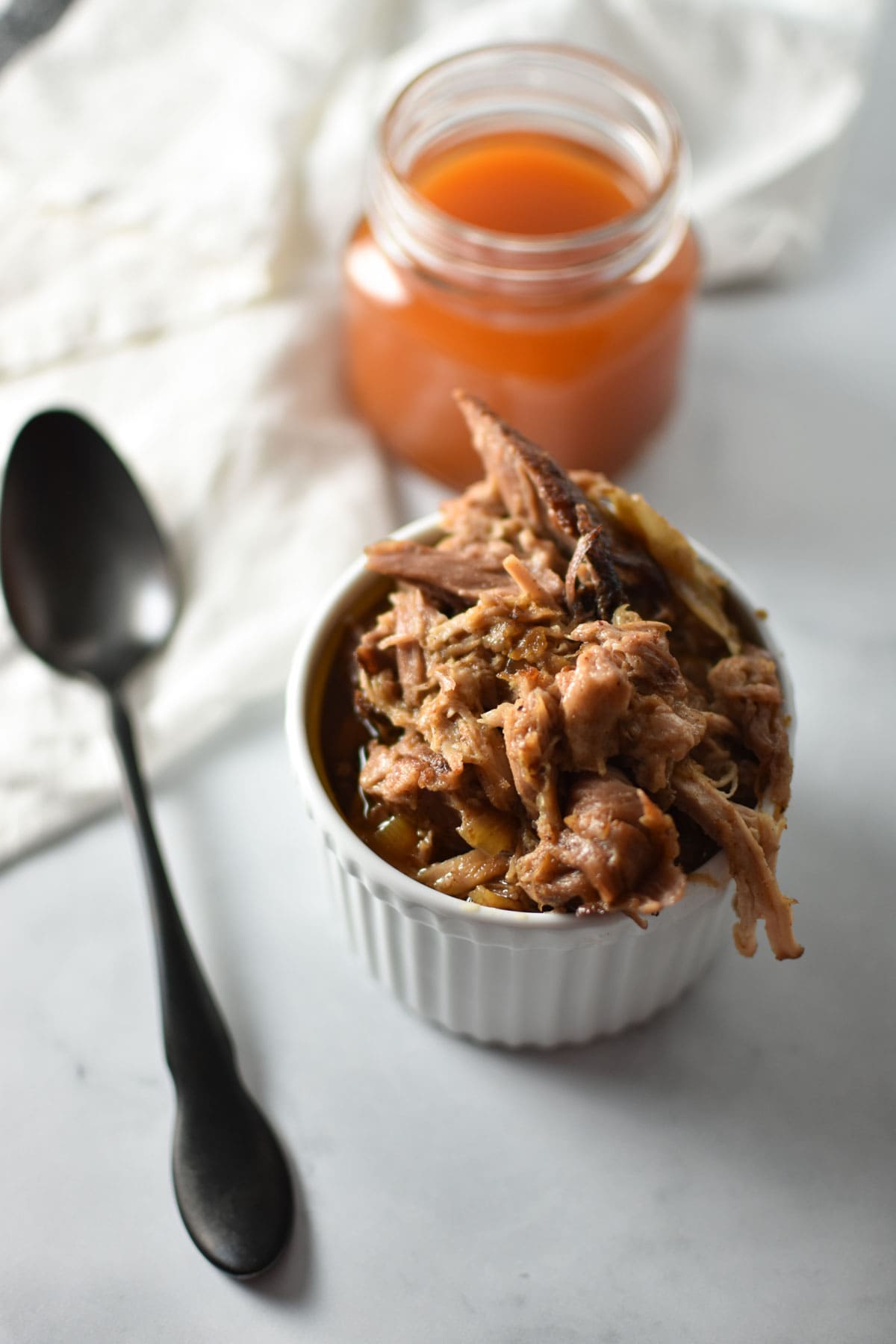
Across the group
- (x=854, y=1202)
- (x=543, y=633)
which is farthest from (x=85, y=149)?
(x=854, y=1202)

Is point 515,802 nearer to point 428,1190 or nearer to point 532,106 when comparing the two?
point 428,1190

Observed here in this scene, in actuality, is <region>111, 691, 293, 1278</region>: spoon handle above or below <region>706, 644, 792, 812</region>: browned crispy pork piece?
below

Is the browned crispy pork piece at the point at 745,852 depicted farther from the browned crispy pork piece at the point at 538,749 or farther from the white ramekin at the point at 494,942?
the browned crispy pork piece at the point at 538,749

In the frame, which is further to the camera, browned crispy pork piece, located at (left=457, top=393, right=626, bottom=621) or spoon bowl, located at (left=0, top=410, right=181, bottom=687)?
spoon bowl, located at (left=0, top=410, right=181, bottom=687)

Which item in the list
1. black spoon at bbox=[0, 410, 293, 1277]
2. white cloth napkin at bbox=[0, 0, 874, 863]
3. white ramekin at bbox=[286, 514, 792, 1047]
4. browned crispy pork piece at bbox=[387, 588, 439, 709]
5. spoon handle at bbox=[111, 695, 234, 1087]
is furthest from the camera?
white cloth napkin at bbox=[0, 0, 874, 863]

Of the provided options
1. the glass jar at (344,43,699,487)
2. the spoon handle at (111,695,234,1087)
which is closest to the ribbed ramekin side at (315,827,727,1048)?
the spoon handle at (111,695,234,1087)

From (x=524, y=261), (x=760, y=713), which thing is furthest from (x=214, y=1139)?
(x=524, y=261)

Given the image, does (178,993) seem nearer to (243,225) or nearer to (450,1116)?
(450,1116)

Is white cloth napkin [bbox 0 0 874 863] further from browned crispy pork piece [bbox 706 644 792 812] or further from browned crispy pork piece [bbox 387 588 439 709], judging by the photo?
browned crispy pork piece [bbox 706 644 792 812]

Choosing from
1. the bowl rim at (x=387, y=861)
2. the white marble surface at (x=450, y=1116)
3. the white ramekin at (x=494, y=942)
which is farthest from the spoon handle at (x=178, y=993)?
the bowl rim at (x=387, y=861)
